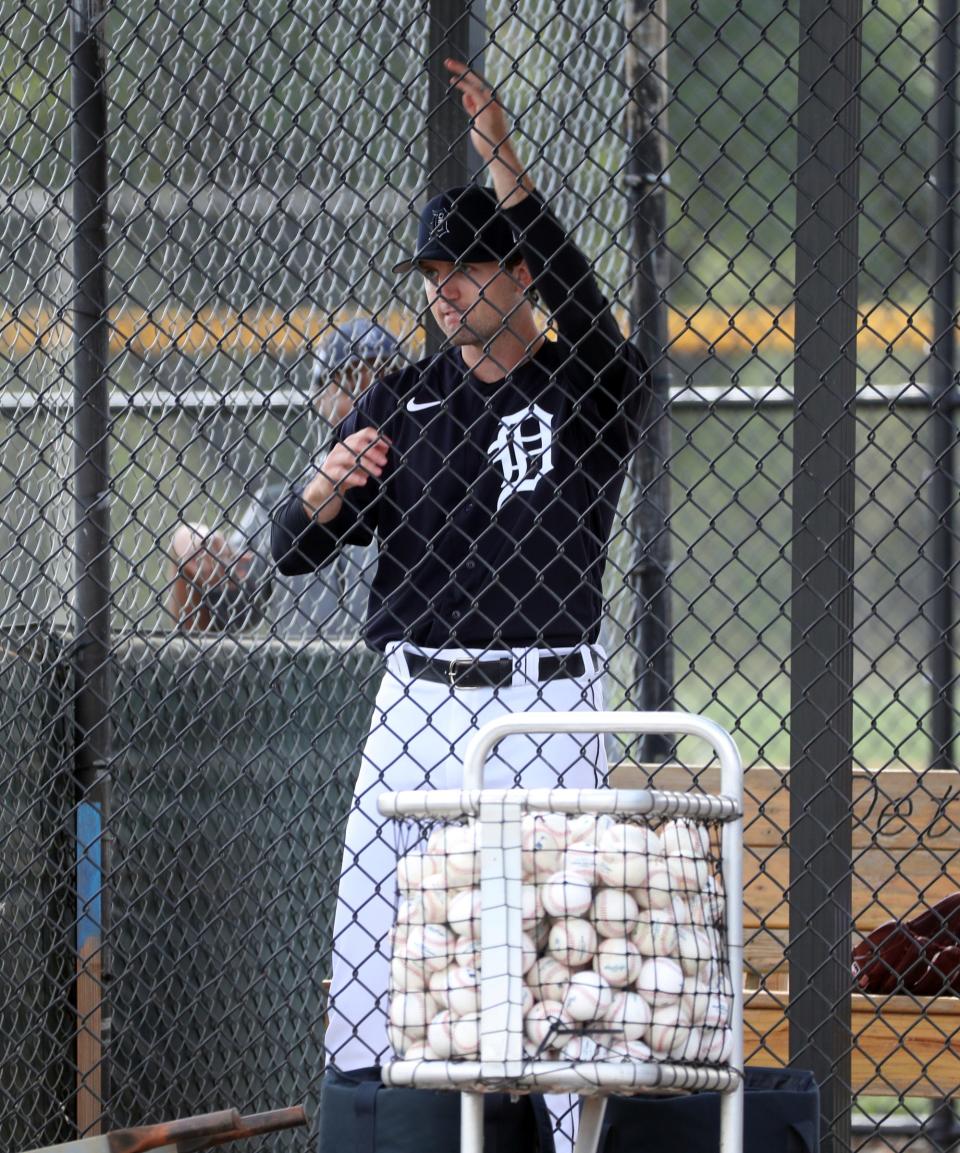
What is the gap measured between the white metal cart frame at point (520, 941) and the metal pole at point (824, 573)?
889 mm

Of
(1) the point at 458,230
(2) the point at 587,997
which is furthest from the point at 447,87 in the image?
(2) the point at 587,997

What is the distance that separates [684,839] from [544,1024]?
0.35m

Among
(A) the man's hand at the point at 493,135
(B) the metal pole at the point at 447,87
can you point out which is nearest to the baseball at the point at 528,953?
(A) the man's hand at the point at 493,135

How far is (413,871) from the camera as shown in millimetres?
2340

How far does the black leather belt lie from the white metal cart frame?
1.04 meters

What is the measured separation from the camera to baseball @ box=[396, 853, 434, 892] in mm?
2330

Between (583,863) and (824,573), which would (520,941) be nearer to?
(583,863)

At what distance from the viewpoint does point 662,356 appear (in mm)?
3256

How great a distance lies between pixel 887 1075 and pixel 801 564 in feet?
4.83

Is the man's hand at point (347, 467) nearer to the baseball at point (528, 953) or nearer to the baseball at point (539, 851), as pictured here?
the baseball at point (539, 851)

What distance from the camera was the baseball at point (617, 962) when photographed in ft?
7.31

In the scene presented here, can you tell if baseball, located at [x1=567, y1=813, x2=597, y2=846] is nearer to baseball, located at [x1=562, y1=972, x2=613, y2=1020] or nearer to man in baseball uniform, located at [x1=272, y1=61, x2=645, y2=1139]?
baseball, located at [x1=562, y1=972, x2=613, y2=1020]

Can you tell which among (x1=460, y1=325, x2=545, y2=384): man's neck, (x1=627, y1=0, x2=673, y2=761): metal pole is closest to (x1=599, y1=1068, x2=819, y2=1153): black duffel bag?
(x1=460, y1=325, x2=545, y2=384): man's neck

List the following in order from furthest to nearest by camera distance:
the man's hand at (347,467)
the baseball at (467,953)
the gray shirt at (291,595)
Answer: the gray shirt at (291,595)
the man's hand at (347,467)
the baseball at (467,953)
